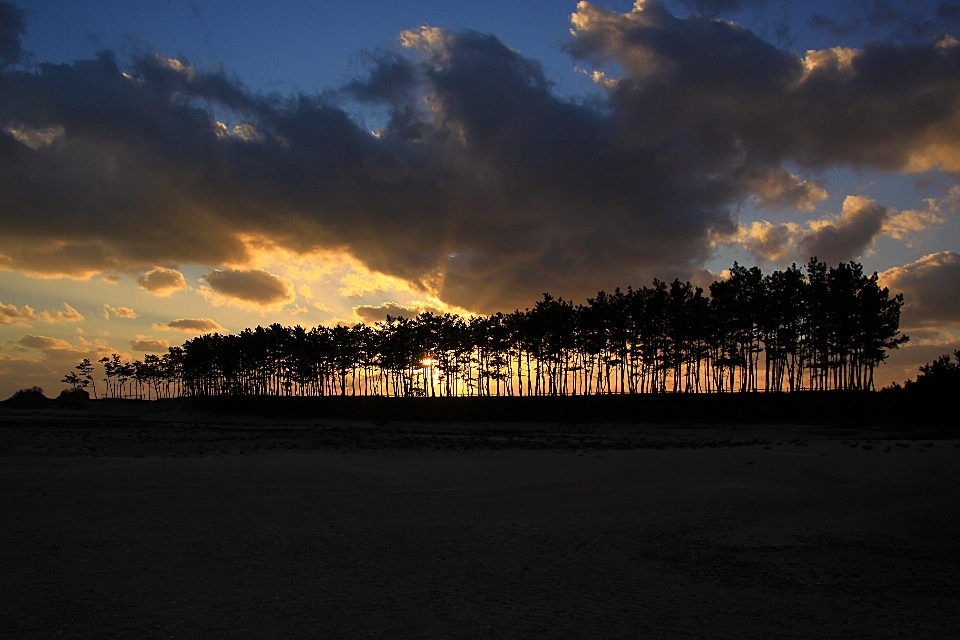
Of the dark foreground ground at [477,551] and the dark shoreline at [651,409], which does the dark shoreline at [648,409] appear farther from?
the dark foreground ground at [477,551]

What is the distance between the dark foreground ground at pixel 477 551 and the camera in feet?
20.4

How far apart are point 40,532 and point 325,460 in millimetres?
10763

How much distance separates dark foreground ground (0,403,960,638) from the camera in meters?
6.22

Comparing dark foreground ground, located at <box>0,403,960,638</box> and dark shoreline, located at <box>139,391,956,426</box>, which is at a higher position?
dark foreground ground, located at <box>0,403,960,638</box>

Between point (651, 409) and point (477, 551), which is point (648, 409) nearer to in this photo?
point (651, 409)

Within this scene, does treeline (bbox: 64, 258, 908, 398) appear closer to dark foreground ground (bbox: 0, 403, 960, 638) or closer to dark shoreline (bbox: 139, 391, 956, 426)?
dark shoreline (bbox: 139, 391, 956, 426)

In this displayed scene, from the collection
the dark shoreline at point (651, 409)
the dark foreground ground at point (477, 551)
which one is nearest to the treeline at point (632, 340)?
the dark shoreline at point (651, 409)

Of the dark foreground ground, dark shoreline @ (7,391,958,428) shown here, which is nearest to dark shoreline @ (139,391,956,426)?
dark shoreline @ (7,391,958,428)

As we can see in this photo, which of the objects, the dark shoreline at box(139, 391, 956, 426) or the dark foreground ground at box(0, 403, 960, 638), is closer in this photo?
the dark foreground ground at box(0, 403, 960, 638)

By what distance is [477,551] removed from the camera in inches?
364

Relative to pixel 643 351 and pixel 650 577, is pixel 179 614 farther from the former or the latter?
pixel 643 351

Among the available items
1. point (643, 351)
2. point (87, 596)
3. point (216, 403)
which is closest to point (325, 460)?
point (87, 596)

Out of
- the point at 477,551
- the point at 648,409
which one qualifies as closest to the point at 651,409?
the point at 648,409

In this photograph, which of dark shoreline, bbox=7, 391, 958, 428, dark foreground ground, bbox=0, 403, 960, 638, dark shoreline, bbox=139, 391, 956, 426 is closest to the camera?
dark foreground ground, bbox=0, 403, 960, 638
